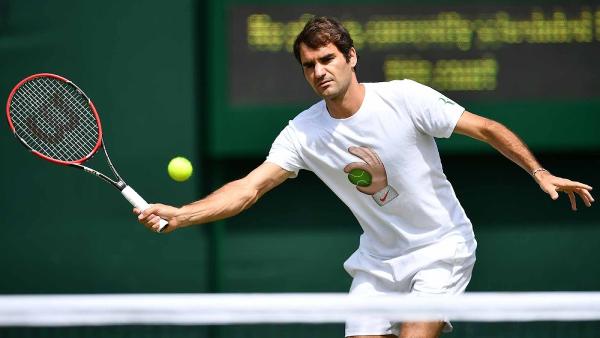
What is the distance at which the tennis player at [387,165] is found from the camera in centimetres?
405

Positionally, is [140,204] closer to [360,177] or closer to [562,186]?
[360,177]

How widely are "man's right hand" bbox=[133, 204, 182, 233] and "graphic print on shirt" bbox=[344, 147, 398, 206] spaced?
574 mm

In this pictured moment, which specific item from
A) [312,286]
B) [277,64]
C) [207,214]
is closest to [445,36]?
[277,64]

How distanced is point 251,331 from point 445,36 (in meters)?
1.42

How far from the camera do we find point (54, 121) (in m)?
4.56

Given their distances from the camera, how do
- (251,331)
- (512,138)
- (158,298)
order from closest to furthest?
(158,298), (512,138), (251,331)

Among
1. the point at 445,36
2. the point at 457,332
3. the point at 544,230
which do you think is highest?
the point at 445,36

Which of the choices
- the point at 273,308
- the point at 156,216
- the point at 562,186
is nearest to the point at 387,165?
the point at 562,186

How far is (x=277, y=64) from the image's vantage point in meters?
5.22

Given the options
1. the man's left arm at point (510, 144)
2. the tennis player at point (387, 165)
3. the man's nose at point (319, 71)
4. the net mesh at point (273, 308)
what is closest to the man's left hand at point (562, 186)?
the man's left arm at point (510, 144)

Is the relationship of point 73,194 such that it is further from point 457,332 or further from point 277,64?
point 457,332

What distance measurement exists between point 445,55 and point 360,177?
1.28 m

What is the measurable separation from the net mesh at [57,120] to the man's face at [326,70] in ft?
2.63

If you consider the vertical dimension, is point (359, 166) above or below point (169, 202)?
above
